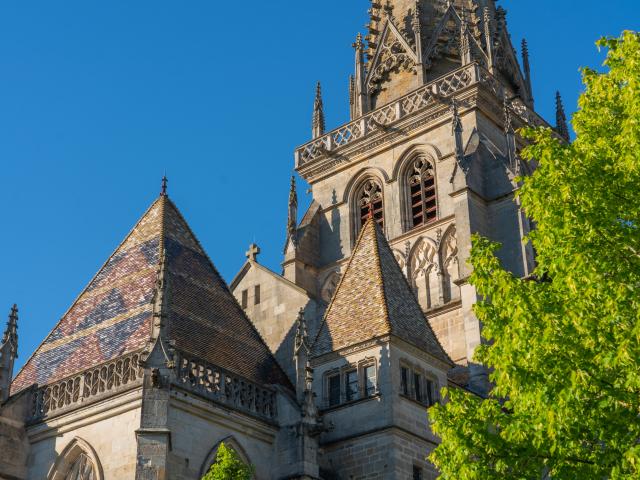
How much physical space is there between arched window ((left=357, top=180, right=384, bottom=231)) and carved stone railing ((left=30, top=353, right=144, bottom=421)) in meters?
16.8

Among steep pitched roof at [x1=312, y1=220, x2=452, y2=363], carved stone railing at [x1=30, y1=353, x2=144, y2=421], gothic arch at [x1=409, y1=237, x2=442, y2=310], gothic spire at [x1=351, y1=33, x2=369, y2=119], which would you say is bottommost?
carved stone railing at [x1=30, y1=353, x2=144, y2=421]

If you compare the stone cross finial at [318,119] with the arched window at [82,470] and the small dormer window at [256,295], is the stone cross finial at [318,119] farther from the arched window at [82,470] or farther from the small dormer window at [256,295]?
the arched window at [82,470]

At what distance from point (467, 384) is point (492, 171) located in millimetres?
8055

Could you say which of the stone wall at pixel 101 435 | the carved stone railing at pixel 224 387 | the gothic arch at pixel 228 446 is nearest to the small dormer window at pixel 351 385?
the carved stone railing at pixel 224 387

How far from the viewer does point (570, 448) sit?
10484 millimetres

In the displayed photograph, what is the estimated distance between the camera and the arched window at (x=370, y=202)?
32.5 m

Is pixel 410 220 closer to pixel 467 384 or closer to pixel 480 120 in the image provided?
pixel 480 120

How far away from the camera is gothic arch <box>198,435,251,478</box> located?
1586 centimetres

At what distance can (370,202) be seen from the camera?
32.8 metres

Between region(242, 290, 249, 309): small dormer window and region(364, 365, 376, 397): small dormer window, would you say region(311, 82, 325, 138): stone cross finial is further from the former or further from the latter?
region(364, 365, 376, 397): small dormer window

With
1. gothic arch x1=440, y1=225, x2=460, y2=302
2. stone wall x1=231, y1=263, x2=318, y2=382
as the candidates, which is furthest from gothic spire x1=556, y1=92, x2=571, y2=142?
stone wall x1=231, y1=263, x2=318, y2=382

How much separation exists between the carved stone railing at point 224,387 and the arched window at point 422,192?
14224 millimetres

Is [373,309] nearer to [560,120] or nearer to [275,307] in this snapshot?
[275,307]

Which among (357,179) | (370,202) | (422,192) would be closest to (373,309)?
(422,192)
